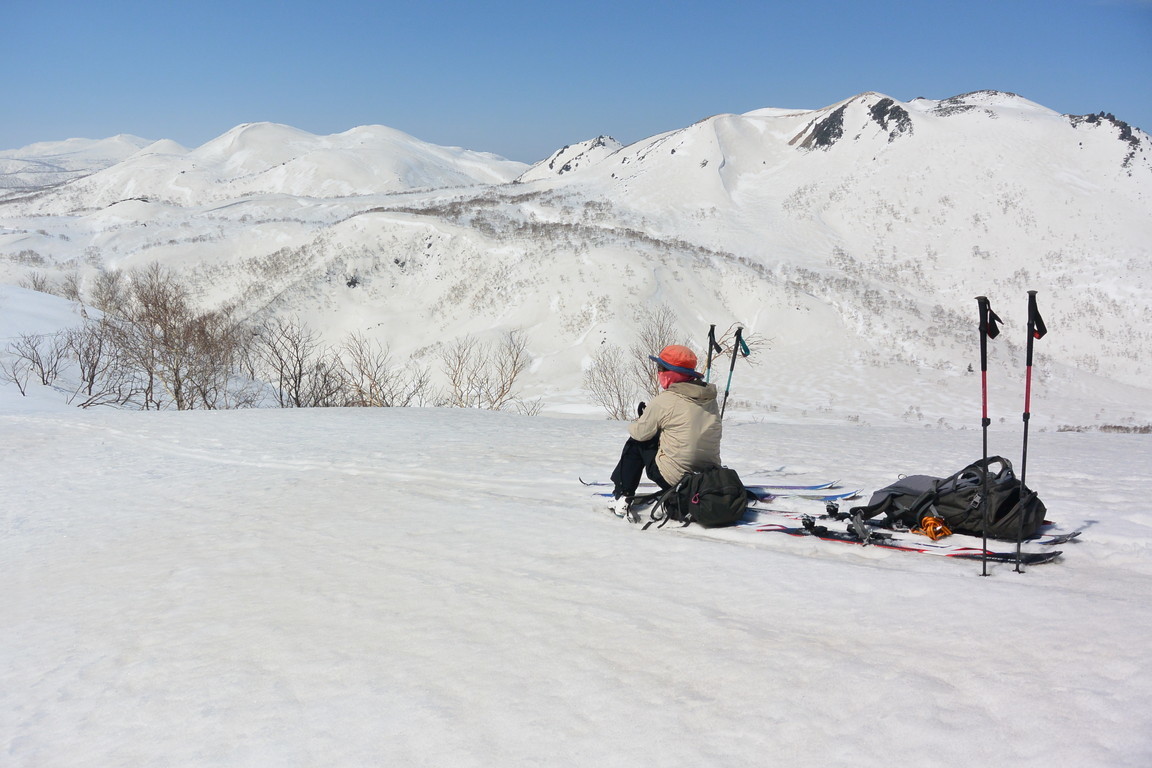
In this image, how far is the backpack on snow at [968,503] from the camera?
5.50 metres

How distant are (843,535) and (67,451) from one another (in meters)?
10.9

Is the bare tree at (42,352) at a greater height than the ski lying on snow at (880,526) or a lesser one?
greater

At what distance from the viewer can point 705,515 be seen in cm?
626

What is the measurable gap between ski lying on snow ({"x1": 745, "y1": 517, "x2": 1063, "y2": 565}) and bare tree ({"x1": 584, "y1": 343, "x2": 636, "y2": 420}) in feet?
52.5

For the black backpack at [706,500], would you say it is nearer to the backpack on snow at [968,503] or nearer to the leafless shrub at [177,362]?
the backpack on snow at [968,503]

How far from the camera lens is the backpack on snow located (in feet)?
18.1

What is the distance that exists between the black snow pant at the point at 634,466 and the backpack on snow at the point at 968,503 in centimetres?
188

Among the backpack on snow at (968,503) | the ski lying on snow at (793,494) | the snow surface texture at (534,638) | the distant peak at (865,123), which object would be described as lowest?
the snow surface texture at (534,638)

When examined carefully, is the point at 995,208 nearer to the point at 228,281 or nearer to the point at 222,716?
the point at 228,281

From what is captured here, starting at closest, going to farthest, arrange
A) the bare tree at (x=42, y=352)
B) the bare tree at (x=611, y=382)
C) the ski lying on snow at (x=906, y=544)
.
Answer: the ski lying on snow at (x=906, y=544)
the bare tree at (x=42, y=352)
the bare tree at (x=611, y=382)


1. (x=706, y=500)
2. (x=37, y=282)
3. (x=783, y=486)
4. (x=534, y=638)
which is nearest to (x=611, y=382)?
(x=783, y=486)

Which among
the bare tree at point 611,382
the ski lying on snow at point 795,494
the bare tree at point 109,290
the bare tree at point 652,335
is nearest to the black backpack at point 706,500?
the ski lying on snow at point 795,494

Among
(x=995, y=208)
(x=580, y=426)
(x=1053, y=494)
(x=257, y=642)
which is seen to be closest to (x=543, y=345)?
(x=580, y=426)

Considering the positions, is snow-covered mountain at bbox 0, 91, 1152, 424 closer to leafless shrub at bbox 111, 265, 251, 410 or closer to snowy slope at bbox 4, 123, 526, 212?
leafless shrub at bbox 111, 265, 251, 410
